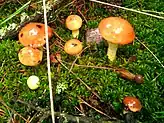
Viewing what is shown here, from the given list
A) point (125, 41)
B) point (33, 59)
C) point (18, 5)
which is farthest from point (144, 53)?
point (18, 5)

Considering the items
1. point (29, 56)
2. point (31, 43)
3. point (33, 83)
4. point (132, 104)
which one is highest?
point (31, 43)

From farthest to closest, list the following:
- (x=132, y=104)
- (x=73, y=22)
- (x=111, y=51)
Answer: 1. (x=73, y=22)
2. (x=111, y=51)
3. (x=132, y=104)

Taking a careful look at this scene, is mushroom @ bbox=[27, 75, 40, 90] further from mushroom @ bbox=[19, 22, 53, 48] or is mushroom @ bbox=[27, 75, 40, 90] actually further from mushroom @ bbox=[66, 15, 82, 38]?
mushroom @ bbox=[66, 15, 82, 38]

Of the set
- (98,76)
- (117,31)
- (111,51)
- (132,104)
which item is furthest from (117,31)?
(132,104)

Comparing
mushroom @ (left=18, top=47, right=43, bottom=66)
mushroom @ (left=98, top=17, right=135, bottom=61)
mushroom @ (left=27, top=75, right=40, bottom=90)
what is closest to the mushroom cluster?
mushroom @ (left=18, top=47, right=43, bottom=66)

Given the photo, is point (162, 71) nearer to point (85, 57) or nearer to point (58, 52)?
point (85, 57)

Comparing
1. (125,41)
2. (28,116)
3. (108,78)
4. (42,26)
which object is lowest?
(28,116)

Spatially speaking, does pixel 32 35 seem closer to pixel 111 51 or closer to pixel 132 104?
pixel 111 51
